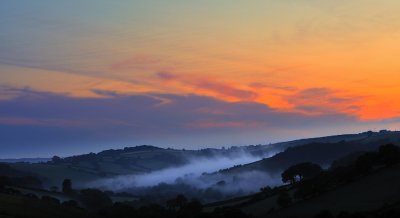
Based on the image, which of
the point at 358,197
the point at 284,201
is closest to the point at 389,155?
the point at 358,197

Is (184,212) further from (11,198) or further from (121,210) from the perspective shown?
(11,198)

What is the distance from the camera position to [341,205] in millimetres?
99125

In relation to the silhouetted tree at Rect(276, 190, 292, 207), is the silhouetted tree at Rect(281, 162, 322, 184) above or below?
above

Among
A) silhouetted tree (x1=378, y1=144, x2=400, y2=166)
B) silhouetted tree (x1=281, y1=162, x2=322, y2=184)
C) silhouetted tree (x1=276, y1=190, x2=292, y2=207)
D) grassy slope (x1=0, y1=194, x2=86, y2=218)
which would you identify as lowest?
silhouetted tree (x1=276, y1=190, x2=292, y2=207)

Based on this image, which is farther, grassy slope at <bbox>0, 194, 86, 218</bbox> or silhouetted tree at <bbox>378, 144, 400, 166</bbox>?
silhouetted tree at <bbox>378, 144, 400, 166</bbox>

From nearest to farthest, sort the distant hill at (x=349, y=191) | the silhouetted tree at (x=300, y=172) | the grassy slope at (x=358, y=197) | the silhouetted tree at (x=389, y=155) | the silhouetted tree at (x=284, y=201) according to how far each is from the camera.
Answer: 1. the grassy slope at (x=358, y=197)
2. the distant hill at (x=349, y=191)
3. the silhouetted tree at (x=284, y=201)
4. the silhouetted tree at (x=389, y=155)
5. the silhouetted tree at (x=300, y=172)

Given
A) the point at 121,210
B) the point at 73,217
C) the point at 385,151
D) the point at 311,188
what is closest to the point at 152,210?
the point at 121,210

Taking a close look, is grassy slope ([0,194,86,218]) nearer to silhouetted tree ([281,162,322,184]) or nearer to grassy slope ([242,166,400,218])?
grassy slope ([242,166,400,218])

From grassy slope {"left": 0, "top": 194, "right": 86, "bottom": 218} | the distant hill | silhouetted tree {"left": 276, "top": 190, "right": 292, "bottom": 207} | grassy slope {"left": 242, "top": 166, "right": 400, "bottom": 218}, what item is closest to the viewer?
grassy slope {"left": 242, "top": 166, "right": 400, "bottom": 218}

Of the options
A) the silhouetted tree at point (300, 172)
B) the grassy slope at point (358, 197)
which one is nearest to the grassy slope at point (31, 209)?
the grassy slope at point (358, 197)

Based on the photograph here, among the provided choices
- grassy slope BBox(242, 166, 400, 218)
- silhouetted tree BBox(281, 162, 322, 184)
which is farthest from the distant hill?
silhouetted tree BBox(281, 162, 322, 184)

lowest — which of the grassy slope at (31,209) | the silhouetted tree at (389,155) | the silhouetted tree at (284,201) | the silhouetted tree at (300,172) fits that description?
the silhouetted tree at (284,201)

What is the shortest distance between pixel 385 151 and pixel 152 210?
198 ft

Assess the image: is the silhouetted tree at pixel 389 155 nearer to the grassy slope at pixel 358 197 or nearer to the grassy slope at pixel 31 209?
the grassy slope at pixel 358 197
